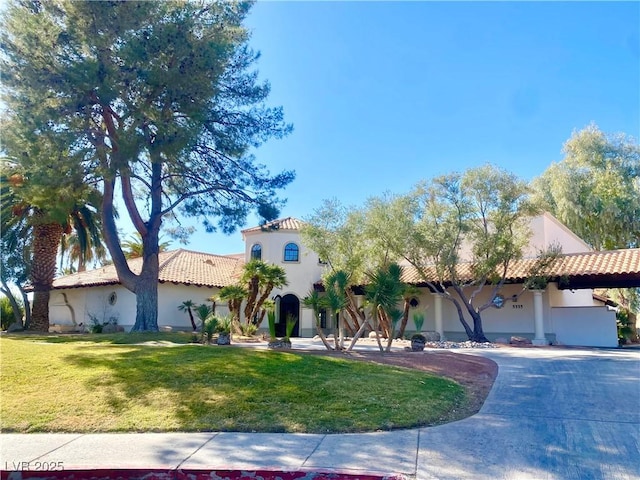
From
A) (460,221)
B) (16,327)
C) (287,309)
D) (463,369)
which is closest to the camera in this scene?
(463,369)

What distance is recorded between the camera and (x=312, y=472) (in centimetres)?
500

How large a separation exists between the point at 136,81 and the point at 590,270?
67.6 feet

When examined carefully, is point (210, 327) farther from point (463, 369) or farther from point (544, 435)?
point (544, 435)

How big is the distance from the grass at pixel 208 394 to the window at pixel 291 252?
20.2 meters

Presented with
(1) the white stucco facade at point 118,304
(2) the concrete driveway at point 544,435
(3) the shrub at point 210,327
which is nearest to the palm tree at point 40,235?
(1) the white stucco facade at point 118,304

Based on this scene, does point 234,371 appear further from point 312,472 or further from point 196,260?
point 196,260

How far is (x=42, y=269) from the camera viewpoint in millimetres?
26016

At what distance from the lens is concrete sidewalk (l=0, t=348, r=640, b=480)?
5258 millimetres

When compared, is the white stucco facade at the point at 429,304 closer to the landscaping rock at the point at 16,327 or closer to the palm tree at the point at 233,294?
the landscaping rock at the point at 16,327

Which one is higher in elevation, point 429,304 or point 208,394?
point 429,304

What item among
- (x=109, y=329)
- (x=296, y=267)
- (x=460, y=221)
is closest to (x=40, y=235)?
(x=109, y=329)

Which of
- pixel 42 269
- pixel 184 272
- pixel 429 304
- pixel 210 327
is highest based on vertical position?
pixel 184 272

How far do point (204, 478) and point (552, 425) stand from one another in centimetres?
510

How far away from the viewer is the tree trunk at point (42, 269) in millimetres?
25889
